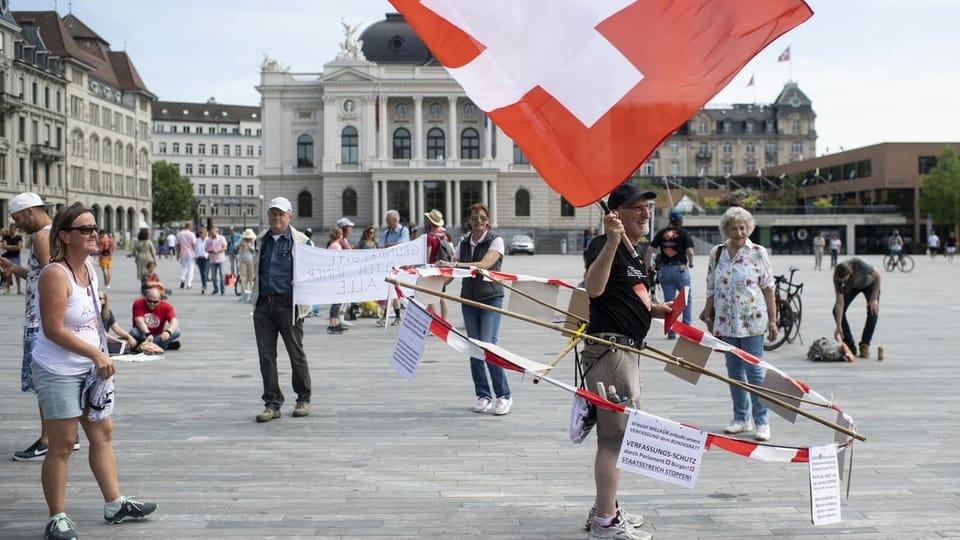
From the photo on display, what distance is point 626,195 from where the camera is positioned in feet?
16.2

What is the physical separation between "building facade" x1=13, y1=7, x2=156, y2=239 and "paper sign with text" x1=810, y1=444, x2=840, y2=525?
279ft

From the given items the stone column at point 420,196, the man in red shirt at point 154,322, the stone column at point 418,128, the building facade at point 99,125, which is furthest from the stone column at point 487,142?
the man in red shirt at point 154,322

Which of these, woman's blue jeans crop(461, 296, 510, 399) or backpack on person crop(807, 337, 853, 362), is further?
backpack on person crop(807, 337, 853, 362)

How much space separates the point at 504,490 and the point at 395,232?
9.72m

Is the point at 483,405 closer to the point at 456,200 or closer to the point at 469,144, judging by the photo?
the point at 456,200

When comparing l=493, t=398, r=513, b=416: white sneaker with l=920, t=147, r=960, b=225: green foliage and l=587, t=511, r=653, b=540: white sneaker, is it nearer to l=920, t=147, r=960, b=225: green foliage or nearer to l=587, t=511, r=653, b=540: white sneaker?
l=587, t=511, r=653, b=540: white sneaker

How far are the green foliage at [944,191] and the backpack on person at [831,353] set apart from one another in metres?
71.9

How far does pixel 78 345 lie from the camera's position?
4957mm

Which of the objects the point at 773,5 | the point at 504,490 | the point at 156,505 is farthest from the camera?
the point at 504,490

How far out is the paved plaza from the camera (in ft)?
17.9

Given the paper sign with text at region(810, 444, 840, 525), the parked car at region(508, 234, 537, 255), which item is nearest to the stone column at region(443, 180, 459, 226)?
the parked car at region(508, 234, 537, 255)

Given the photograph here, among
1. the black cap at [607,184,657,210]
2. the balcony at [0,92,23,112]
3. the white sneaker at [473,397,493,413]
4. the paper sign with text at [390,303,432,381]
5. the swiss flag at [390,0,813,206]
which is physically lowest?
the white sneaker at [473,397,493,413]

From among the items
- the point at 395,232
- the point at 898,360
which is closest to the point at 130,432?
the point at 395,232

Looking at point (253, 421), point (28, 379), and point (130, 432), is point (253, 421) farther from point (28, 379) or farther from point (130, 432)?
point (28, 379)
